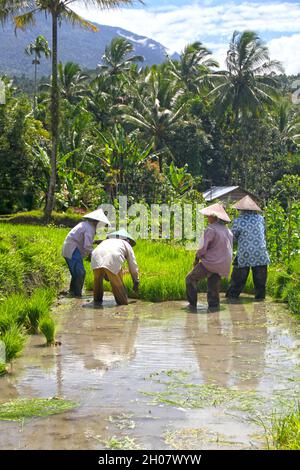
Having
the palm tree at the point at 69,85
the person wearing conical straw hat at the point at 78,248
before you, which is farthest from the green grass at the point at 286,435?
the palm tree at the point at 69,85

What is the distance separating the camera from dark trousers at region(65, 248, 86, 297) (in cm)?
1032

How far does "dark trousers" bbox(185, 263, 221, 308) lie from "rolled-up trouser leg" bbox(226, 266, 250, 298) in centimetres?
72

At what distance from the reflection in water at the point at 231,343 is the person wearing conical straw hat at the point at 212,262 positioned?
0.32m

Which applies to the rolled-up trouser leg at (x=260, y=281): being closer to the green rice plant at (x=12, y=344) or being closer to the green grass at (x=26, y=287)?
the green grass at (x=26, y=287)

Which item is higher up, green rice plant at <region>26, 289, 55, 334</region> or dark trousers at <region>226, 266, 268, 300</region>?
green rice plant at <region>26, 289, 55, 334</region>

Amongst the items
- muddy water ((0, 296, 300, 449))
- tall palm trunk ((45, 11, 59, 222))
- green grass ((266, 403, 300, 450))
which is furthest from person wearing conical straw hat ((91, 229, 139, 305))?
tall palm trunk ((45, 11, 59, 222))

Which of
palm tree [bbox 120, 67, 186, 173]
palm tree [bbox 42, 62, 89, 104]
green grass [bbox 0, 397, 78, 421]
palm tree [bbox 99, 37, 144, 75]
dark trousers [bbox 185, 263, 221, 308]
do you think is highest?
palm tree [bbox 99, 37, 144, 75]

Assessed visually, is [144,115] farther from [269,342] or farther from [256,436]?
[256,436]

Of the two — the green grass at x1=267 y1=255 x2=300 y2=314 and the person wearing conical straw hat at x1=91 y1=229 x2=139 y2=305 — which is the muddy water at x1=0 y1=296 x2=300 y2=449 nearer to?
the green grass at x1=267 y1=255 x2=300 y2=314

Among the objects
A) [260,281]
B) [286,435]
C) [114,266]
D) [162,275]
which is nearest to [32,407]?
[286,435]

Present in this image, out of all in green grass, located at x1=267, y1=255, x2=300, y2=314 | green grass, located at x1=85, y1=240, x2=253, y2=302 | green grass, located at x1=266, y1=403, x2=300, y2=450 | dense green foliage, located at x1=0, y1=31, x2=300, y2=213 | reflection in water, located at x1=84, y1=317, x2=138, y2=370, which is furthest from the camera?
dense green foliage, located at x1=0, y1=31, x2=300, y2=213

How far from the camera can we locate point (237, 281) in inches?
399

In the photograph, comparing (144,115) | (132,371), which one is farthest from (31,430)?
(144,115)

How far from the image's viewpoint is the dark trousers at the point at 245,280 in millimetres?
10055
